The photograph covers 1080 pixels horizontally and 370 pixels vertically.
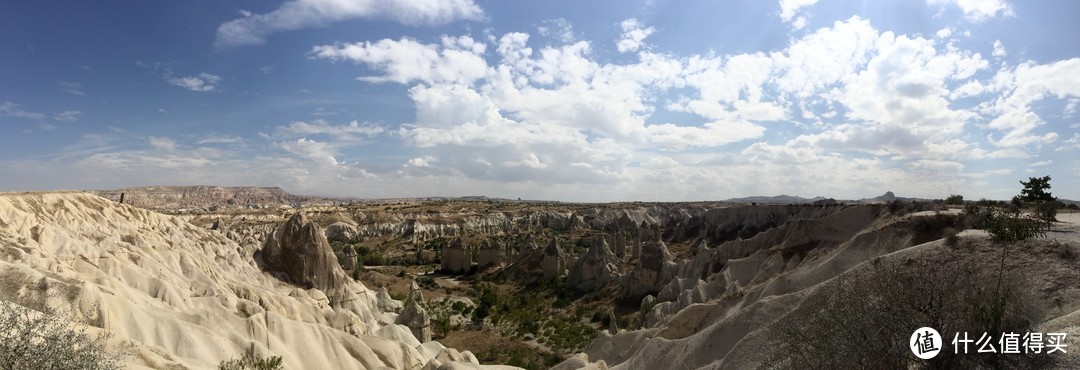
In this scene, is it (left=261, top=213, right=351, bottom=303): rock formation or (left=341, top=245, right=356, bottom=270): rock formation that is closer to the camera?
(left=261, top=213, right=351, bottom=303): rock formation

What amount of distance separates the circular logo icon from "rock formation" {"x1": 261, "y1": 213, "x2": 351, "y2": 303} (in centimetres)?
2903

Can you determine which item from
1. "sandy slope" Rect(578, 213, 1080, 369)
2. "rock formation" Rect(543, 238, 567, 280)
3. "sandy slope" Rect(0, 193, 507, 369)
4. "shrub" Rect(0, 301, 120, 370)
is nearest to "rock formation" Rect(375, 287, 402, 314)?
"sandy slope" Rect(0, 193, 507, 369)

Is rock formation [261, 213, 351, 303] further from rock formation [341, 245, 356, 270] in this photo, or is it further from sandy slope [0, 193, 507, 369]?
rock formation [341, 245, 356, 270]

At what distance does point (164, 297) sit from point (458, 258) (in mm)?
41449

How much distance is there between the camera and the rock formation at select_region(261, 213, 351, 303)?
30656 mm

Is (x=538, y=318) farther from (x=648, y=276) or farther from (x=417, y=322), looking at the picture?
(x=417, y=322)

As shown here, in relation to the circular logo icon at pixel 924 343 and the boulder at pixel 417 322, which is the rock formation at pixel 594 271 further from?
the circular logo icon at pixel 924 343

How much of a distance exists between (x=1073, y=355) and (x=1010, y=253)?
728cm

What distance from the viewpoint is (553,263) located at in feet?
166

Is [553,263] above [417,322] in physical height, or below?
above

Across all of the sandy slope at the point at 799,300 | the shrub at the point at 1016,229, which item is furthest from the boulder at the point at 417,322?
the shrub at the point at 1016,229

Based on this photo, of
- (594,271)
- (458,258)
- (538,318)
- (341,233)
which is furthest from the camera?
(341,233)

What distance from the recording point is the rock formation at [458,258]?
60000 millimetres

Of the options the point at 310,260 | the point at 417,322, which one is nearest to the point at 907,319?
the point at 417,322
